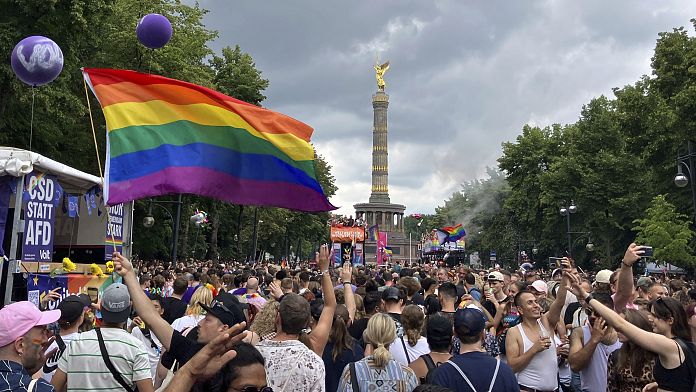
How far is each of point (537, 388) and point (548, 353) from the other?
0.31 meters

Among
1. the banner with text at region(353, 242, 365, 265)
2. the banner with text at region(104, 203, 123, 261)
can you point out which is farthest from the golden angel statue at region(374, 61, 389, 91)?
the banner with text at region(104, 203, 123, 261)

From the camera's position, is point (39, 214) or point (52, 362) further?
point (39, 214)

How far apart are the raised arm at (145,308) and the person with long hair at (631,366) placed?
317cm

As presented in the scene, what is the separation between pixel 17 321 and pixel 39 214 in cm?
682

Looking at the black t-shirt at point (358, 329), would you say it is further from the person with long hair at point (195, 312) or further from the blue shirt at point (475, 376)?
the blue shirt at point (475, 376)

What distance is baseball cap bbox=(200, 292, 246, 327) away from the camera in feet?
13.6

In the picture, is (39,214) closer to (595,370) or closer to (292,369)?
(292,369)

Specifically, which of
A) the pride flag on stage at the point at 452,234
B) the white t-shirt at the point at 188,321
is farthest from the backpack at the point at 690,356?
the pride flag on stage at the point at 452,234

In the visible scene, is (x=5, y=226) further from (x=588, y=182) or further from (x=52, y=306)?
(x=588, y=182)

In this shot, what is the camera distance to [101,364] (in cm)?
426

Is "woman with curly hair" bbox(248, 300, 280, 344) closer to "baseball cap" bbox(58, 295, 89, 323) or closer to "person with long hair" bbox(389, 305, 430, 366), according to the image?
"person with long hair" bbox(389, 305, 430, 366)

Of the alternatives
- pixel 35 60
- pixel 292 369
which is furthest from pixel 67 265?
pixel 292 369

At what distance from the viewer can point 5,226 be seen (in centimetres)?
952

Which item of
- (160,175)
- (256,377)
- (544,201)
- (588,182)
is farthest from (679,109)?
(256,377)
